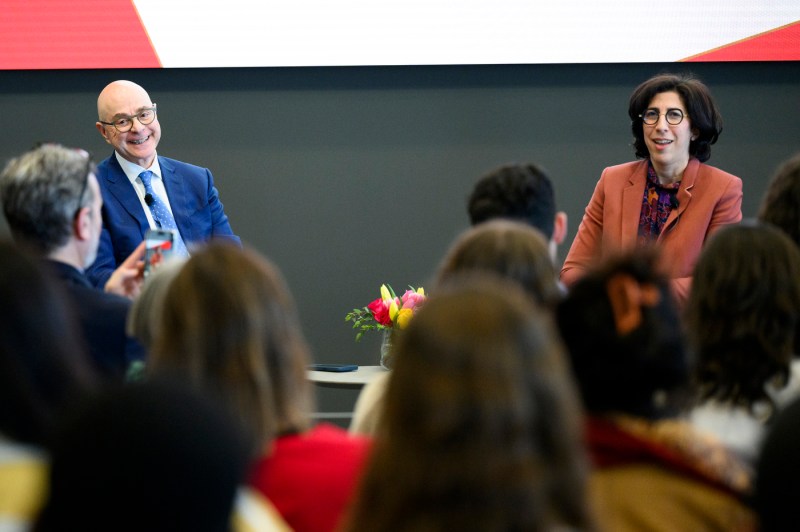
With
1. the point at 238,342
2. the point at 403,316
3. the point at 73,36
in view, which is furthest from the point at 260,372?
the point at 73,36

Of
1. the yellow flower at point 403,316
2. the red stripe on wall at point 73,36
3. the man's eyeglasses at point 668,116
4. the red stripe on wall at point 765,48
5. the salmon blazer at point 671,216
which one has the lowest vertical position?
the yellow flower at point 403,316

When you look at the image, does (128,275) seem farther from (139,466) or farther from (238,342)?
(139,466)

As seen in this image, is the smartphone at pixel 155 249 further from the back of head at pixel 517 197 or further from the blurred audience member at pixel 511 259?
the blurred audience member at pixel 511 259

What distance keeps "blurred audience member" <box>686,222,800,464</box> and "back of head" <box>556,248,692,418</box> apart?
445mm

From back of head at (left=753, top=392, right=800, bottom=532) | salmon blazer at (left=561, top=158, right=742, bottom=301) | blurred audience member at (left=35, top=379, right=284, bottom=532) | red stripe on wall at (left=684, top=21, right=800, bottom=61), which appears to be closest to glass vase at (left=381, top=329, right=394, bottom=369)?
salmon blazer at (left=561, top=158, right=742, bottom=301)

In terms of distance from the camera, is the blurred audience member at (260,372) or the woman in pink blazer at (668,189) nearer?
the blurred audience member at (260,372)

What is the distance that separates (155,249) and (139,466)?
1.95 meters

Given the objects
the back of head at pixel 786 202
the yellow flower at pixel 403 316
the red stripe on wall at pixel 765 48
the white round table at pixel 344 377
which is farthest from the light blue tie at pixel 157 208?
the red stripe on wall at pixel 765 48

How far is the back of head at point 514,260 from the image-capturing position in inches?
70.2

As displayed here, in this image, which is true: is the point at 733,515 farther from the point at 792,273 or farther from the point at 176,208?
the point at 176,208

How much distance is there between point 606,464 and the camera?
130 centimetres

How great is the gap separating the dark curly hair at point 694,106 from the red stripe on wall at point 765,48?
1.08m

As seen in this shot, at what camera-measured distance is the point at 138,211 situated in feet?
12.8

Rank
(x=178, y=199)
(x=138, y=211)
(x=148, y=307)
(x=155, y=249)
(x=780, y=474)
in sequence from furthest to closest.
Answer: (x=178, y=199)
(x=138, y=211)
(x=155, y=249)
(x=148, y=307)
(x=780, y=474)
